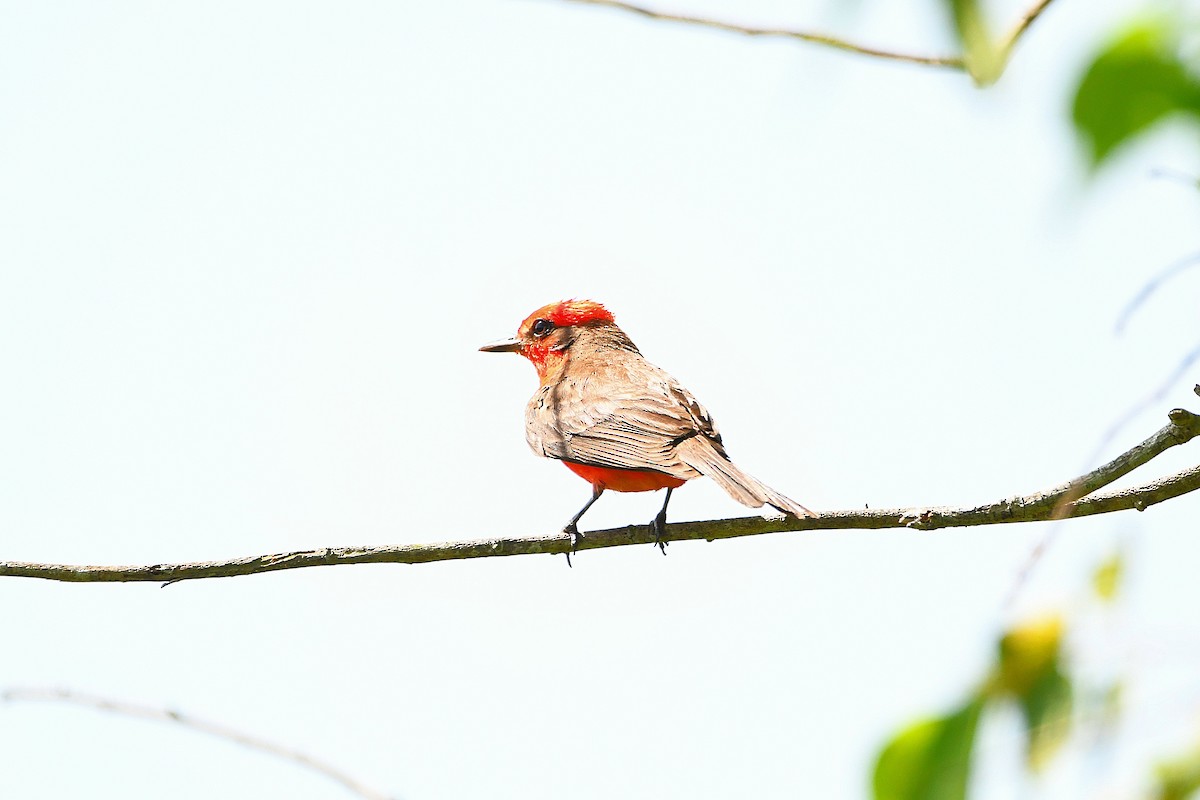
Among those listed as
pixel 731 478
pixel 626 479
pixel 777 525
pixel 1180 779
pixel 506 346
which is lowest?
pixel 1180 779

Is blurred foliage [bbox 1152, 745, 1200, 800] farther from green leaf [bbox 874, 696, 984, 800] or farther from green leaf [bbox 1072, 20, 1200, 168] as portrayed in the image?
green leaf [bbox 1072, 20, 1200, 168]

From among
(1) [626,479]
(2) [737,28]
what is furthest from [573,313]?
(2) [737,28]

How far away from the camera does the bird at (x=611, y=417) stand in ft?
18.5

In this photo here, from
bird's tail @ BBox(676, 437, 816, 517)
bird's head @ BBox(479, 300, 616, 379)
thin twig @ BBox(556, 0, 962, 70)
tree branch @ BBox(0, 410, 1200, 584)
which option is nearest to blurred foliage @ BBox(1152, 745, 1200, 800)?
thin twig @ BBox(556, 0, 962, 70)

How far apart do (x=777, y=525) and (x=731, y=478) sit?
3.04 ft

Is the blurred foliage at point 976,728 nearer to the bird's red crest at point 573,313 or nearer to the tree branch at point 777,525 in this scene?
the tree branch at point 777,525

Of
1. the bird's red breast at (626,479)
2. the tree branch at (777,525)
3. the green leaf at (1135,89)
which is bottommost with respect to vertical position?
the tree branch at (777,525)

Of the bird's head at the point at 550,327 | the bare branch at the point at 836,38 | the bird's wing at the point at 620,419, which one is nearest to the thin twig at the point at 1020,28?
the bare branch at the point at 836,38

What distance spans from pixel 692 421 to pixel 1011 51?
457 cm

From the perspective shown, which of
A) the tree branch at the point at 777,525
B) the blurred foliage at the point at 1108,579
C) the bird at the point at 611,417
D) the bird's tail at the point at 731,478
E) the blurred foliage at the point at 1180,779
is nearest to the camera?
the blurred foliage at the point at 1180,779

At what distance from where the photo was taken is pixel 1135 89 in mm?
1642

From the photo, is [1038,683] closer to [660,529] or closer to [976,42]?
[976,42]

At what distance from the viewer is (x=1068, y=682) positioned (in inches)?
65.4

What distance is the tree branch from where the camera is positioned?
10.7 ft
